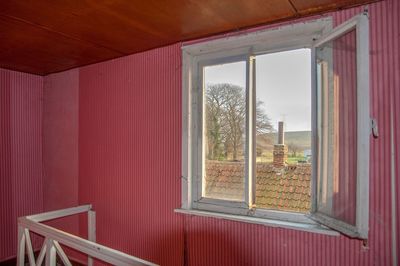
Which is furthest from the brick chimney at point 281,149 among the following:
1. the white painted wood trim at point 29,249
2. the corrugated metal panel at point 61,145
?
the corrugated metal panel at point 61,145

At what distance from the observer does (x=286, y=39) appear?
197 cm

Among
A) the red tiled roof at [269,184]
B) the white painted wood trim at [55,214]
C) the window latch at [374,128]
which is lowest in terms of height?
Answer: the white painted wood trim at [55,214]

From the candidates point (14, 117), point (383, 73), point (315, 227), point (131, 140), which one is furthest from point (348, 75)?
point (14, 117)

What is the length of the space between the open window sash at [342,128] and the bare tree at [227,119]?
422 millimetres

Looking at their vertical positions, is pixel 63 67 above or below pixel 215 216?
above

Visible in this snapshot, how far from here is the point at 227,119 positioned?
225 centimetres

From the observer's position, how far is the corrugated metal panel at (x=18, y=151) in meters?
3.14

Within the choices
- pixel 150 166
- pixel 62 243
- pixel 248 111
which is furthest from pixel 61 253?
pixel 248 111

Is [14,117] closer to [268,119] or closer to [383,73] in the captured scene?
[268,119]

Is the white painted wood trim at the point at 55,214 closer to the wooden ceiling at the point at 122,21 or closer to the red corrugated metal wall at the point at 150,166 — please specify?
the red corrugated metal wall at the point at 150,166

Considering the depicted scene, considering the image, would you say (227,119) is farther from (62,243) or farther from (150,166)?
(62,243)

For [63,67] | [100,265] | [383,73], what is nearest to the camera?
Answer: [383,73]

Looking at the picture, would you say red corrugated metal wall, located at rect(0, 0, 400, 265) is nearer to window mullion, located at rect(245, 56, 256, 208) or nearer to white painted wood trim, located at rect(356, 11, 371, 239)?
white painted wood trim, located at rect(356, 11, 371, 239)

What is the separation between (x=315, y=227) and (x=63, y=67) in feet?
9.73
